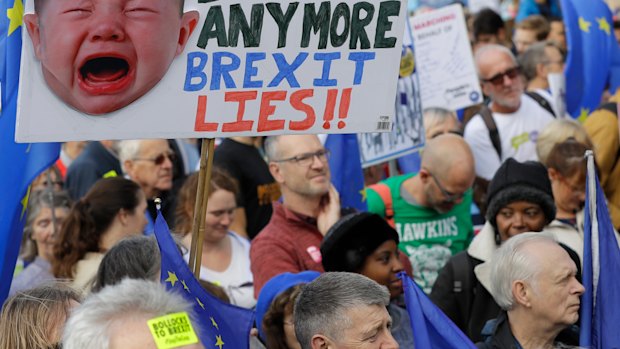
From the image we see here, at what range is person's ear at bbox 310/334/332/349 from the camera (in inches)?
174

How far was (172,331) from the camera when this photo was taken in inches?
126

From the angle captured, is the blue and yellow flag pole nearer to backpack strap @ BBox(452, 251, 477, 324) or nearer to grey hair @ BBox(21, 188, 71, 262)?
backpack strap @ BBox(452, 251, 477, 324)

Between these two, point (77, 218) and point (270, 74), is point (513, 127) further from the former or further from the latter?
point (270, 74)

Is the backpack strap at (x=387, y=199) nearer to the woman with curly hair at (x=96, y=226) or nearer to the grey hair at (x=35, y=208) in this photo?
the woman with curly hair at (x=96, y=226)

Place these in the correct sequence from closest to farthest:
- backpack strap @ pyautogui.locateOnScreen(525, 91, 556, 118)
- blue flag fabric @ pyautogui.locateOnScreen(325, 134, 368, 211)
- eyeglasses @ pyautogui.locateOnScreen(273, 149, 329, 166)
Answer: eyeglasses @ pyautogui.locateOnScreen(273, 149, 329, 166) < blue flag fabric @ pyautogui.locateOnScreen(325, 134, 368, 211) < backpack strap @ pyautogui.locateOnScreen(525, 91, 556, 118)

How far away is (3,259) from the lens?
188 inches

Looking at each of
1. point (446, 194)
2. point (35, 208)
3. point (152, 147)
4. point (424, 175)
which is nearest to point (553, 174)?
point (446, 194)

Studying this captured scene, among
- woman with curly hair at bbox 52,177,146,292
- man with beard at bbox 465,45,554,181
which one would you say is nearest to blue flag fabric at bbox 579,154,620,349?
woman with curly hair at bbox 52,177,146,292

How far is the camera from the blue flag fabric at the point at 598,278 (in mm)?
5008

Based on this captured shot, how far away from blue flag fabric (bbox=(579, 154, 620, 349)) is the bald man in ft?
5.38

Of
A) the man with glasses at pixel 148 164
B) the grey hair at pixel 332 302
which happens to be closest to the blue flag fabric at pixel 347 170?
the man with glasses at pixel 148 164

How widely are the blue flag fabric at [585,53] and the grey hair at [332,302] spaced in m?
5.92

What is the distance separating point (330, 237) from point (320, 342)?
1.16 metres

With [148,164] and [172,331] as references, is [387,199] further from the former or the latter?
[172,331]
